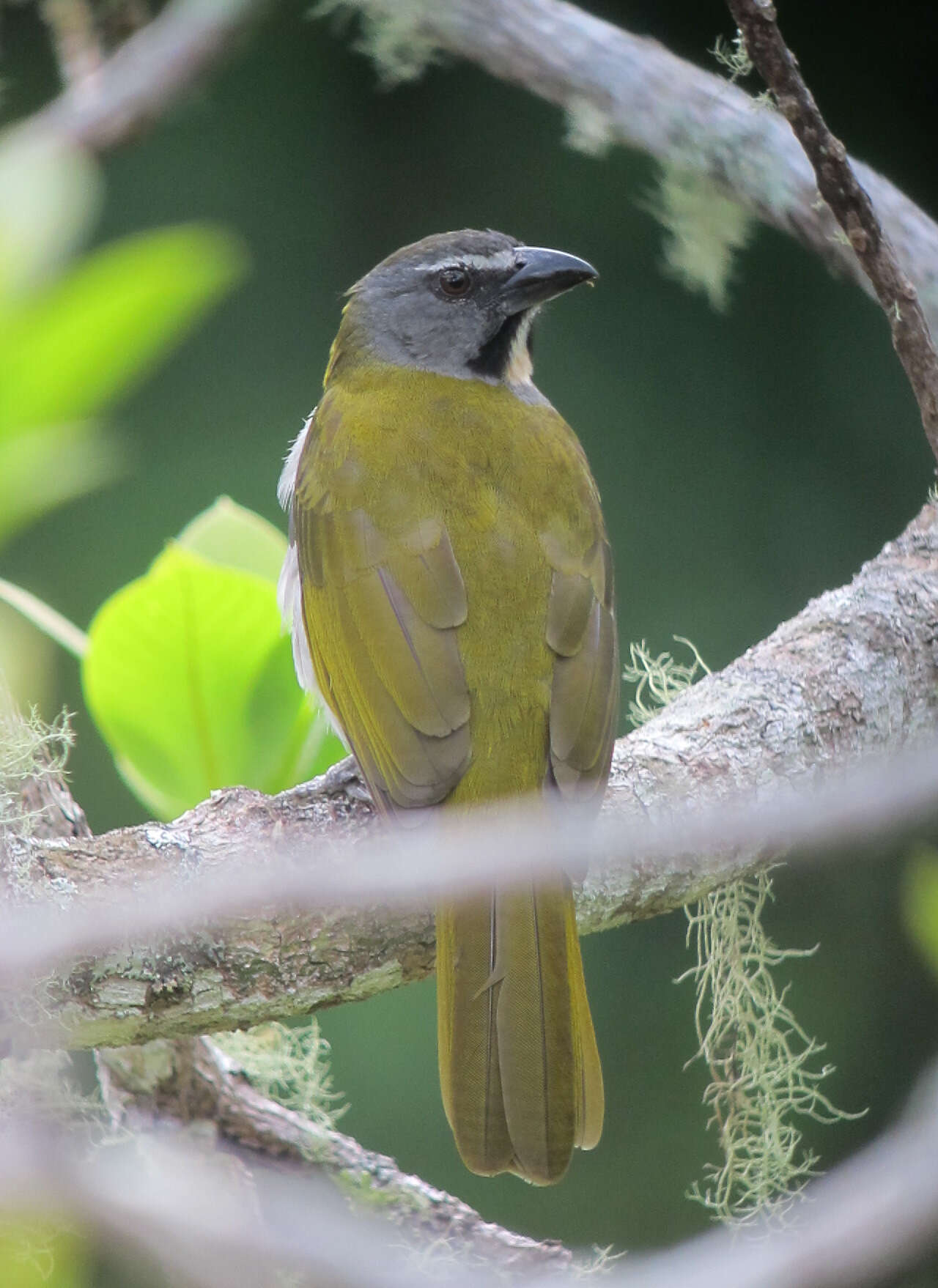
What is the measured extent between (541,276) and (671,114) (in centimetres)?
47

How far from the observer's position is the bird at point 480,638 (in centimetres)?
188

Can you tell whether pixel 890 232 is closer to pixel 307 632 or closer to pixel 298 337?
pixel 307 632

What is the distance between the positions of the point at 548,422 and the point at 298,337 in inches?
84.0

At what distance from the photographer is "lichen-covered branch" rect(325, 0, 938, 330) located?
2.76 metres

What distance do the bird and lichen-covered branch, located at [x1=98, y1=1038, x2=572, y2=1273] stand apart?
57 cm

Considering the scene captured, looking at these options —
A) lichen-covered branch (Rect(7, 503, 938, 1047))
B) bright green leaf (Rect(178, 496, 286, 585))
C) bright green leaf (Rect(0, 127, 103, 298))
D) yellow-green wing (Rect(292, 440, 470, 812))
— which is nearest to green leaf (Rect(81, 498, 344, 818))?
bright green leaf (Rect(178, 496, 286, 585))

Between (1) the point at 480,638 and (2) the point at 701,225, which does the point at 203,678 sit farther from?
(2) the point at 701,225

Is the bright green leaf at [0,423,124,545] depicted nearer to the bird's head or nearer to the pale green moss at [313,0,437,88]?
the bird's head

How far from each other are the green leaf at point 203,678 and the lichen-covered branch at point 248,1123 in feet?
1.30

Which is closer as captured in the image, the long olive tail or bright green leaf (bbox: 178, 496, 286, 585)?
the long olive tail

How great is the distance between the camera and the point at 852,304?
439cm

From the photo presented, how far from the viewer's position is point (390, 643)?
83.2 inches

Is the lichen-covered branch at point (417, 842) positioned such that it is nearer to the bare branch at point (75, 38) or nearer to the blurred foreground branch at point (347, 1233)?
the blurred foreground branch at point (347, 1233)

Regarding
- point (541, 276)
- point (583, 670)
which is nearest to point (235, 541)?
point (583, 670)
